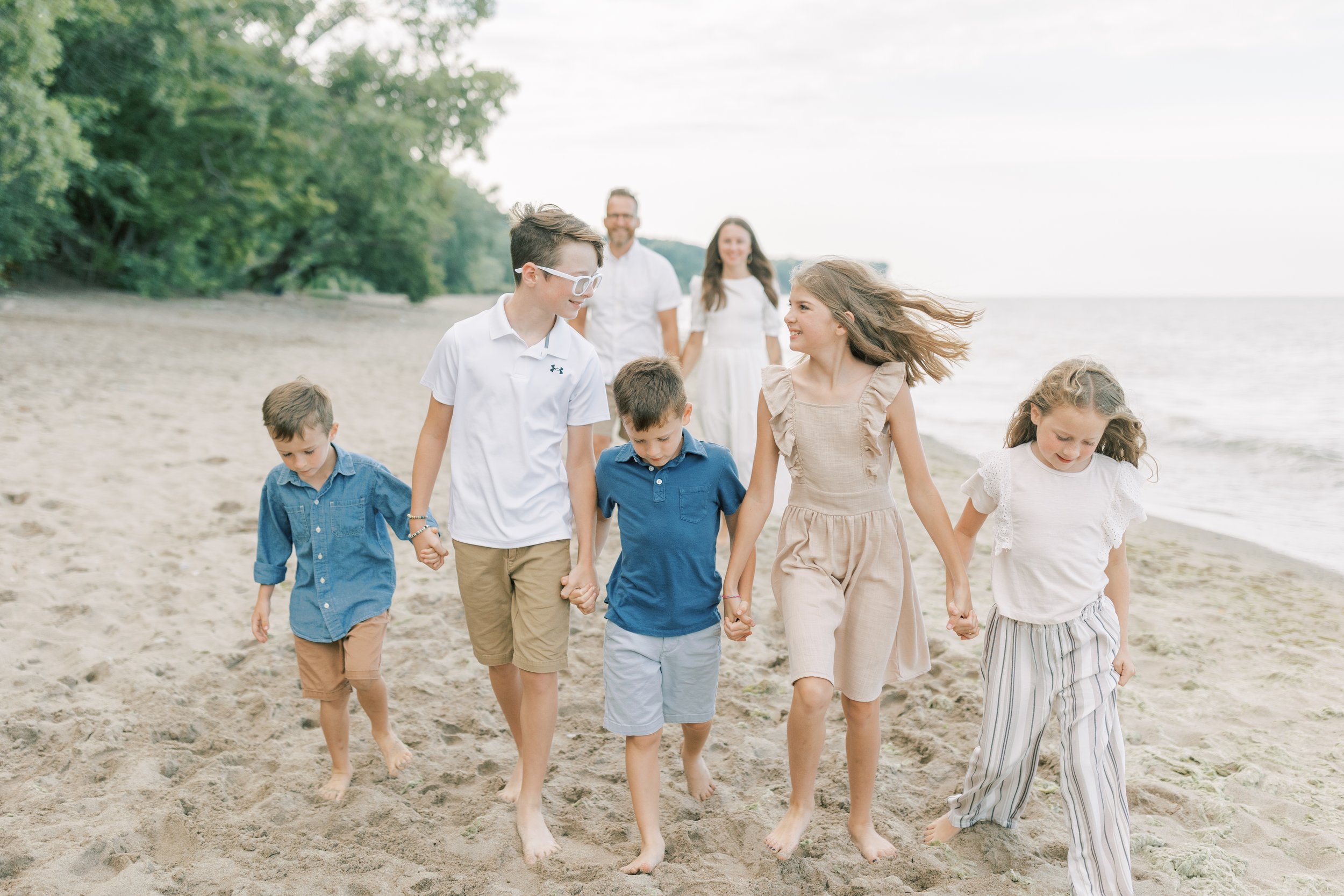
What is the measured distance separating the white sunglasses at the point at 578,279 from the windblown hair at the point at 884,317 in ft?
2.14

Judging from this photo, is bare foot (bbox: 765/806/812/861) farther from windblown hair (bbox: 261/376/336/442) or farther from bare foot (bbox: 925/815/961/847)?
windblown hair (bbox: 261/376/336/442)

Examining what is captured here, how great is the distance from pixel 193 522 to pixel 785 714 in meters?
4.05

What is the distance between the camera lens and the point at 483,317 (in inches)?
120

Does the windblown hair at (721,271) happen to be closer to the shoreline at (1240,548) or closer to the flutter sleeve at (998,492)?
the shoreline at (1240,548)

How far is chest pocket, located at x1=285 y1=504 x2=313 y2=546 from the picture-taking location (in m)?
3.17

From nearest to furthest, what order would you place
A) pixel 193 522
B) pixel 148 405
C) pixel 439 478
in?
pixel 193 522
pixel 439 478
pixel 148 405

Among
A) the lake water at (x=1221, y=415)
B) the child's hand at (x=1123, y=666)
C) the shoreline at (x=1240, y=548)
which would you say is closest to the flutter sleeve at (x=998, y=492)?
the lake water at (x=1221, y=415)

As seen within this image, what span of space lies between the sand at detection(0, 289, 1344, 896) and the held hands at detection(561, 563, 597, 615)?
783 millimetres

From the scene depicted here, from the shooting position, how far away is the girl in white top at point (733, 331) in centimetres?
598

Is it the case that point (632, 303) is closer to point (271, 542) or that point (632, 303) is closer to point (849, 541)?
point (271, 542)

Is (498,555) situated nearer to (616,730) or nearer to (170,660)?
(616,730)

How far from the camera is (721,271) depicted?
6043mm

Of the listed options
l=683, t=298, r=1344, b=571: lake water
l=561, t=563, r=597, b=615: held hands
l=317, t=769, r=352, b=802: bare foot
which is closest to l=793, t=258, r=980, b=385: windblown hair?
l=683, t=298, r=1344, b=571: lake water

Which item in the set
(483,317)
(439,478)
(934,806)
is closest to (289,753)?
(483,317)
